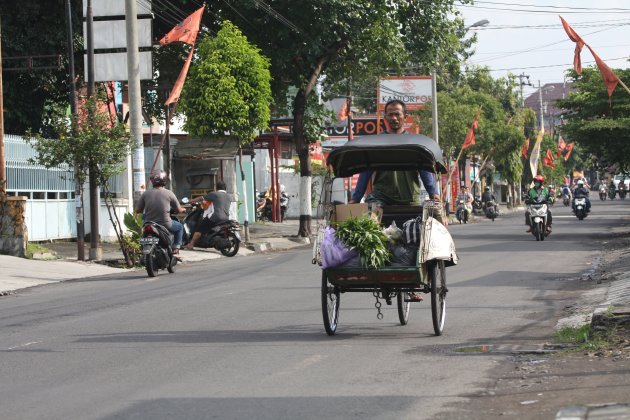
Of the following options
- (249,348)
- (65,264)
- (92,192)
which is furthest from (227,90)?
(249,348)

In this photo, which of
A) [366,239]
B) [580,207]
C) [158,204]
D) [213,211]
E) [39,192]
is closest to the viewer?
[366,239]

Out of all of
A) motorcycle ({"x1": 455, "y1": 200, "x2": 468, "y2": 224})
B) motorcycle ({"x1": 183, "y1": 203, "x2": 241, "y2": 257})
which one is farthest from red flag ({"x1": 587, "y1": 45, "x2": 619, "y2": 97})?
motorcycle ({"x1": 455, "y1": 200, "x2": 468, "y2": 224})

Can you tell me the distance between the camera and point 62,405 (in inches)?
295

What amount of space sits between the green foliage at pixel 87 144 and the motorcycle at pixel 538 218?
1297 cm

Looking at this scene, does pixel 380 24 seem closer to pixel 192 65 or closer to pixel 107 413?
pixel 192 65

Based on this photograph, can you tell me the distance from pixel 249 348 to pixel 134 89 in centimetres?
1497

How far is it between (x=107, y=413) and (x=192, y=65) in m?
26.4

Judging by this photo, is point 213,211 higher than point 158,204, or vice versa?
point 158,204

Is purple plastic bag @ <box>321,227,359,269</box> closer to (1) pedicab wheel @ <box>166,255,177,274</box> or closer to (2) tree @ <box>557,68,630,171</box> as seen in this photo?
(1) pedicab wheel @ <box>166,255,177,274</box>

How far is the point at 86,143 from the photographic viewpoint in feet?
72.7

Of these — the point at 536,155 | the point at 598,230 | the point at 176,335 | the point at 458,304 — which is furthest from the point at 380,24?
the point at 536,155

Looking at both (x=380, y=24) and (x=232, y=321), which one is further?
(x=380, y=24)

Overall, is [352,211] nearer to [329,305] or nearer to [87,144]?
[329,305]

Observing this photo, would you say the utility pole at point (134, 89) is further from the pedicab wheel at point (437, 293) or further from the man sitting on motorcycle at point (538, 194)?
the pedicab wheel at point (437, 293)
